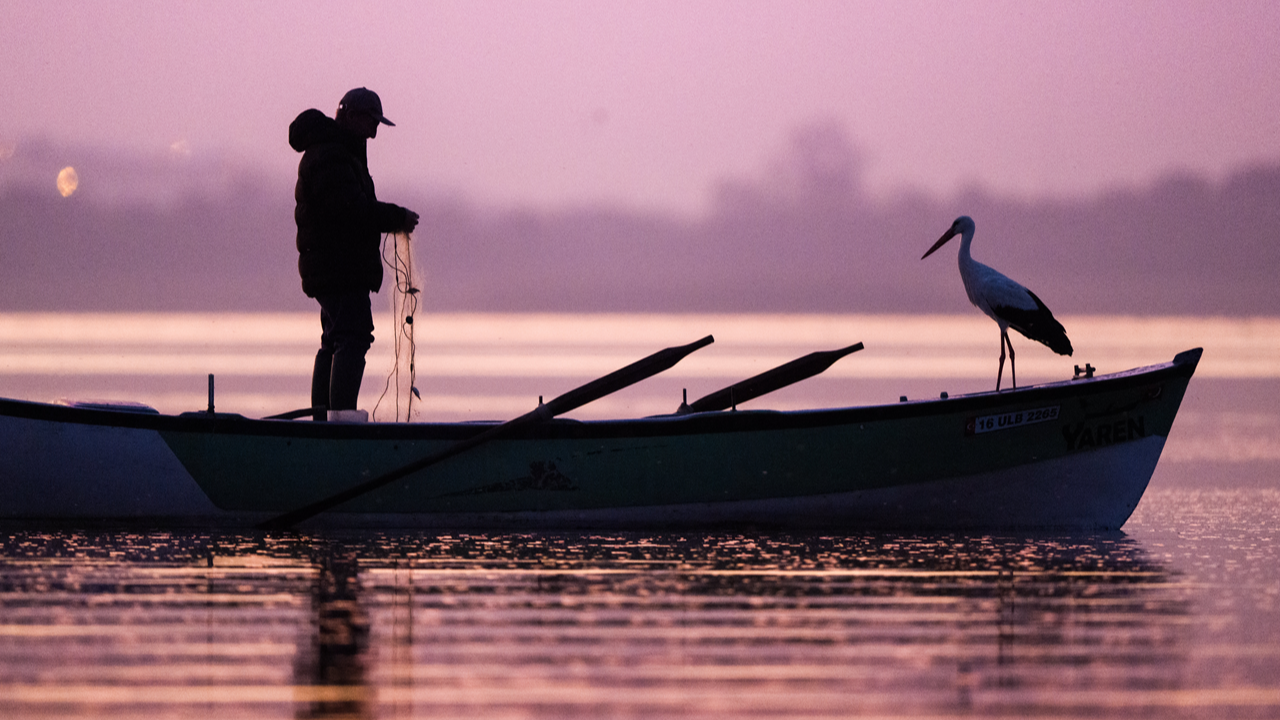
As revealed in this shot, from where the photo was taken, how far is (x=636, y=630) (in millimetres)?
5004

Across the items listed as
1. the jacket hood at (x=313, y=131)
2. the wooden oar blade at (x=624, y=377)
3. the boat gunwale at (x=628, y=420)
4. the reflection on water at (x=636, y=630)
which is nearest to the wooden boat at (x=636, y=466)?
the boat gunwale at (x=628, y=420)

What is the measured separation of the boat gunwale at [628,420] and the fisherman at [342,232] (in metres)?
0.29

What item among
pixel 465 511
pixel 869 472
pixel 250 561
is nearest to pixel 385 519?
pixel 465 511

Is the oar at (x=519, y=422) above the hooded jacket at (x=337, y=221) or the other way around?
the other way around

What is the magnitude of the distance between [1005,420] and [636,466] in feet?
6.78

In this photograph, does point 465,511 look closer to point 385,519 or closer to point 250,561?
point 385,519

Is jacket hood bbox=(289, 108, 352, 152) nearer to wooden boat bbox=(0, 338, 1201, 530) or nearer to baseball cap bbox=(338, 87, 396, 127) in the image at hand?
baseball cap bbox=(338, 87, 396, 127)

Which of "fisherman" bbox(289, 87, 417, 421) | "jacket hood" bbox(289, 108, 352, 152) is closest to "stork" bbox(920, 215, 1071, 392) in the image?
"fisherman" bbox(289, 87, 417, 421)

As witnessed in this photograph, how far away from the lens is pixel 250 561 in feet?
23.9

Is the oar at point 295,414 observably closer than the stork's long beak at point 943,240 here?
Yes

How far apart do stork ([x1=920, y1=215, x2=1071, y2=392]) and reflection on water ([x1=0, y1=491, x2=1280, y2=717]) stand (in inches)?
80.0

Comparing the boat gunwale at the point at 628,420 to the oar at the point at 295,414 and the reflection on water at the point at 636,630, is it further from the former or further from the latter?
the reflection on water at the point at 636,630

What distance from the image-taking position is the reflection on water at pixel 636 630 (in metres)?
3.87

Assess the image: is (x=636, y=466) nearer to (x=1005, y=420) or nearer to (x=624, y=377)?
(x=624, y=377)
